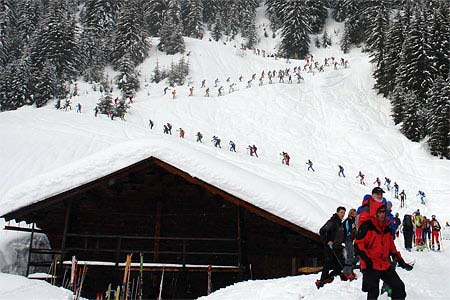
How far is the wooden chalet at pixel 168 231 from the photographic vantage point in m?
12.4

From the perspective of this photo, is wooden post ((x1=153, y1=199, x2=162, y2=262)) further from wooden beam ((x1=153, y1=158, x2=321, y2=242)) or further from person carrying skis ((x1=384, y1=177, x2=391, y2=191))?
person carrying skis ((x1=384, y1=177, x2=391, y2=191))

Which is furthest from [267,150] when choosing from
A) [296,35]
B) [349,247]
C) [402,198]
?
[296,35]

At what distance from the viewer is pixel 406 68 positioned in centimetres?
4350

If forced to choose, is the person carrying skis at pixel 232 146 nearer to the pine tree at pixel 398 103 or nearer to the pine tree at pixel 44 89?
the pine tree at pixel 398 103

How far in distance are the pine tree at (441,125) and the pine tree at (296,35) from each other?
45.2 metres

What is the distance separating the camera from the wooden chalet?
12430mm

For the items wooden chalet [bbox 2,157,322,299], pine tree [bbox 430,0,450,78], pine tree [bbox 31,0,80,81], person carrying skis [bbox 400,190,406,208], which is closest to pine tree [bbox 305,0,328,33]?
pine tree [bbox 430,0,450,78]

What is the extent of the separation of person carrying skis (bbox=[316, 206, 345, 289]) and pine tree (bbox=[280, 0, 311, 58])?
74695 mm

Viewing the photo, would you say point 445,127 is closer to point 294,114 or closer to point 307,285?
point 294,114

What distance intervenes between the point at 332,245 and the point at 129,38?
228 feet

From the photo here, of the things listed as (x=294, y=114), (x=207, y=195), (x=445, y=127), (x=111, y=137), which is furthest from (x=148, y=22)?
(x=207, y=195)

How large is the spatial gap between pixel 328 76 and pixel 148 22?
1913 inches

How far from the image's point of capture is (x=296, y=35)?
261 ft

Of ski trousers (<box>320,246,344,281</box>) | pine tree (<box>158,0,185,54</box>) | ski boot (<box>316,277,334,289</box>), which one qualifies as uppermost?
pine tree (<box>158,0,185,54</box>)
